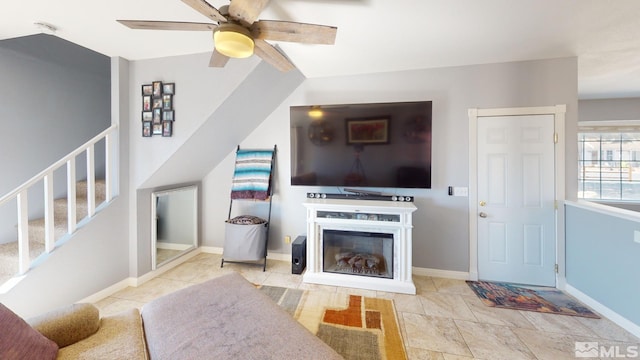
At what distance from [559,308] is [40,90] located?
622 centimetres

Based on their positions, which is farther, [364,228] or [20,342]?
[364,228]

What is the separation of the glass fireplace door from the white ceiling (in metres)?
2.03

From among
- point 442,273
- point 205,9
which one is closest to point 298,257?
point 442,273

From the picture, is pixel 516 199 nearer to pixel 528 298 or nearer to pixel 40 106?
pixel 528 298

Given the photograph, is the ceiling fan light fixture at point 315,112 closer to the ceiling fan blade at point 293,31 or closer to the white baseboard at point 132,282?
the ceiling fan blade at point 293,31

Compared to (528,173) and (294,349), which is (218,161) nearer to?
(294,349)

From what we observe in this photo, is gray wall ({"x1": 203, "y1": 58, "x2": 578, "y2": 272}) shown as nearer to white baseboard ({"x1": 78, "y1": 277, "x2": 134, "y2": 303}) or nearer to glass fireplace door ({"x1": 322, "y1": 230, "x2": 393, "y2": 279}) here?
glass fireplace door ({"x1": 322, "y1": 230, "x2": 393, "y2": 279})

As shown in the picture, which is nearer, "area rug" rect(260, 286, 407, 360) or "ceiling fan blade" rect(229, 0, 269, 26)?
"ceiling fan blade" rect(229, 0, 269, 26)

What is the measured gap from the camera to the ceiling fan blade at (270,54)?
1.77 meters

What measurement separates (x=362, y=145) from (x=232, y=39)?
1.86 meters

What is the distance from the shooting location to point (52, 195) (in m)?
2.11

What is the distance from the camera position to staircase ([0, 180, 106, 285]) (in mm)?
2156

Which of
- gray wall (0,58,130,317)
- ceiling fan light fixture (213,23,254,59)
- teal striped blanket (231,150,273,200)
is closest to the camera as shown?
ceiling fan light fixture (213,23,254,59)

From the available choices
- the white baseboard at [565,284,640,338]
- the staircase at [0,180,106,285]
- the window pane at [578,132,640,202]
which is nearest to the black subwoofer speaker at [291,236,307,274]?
the staircase at [0,180,106,285]
